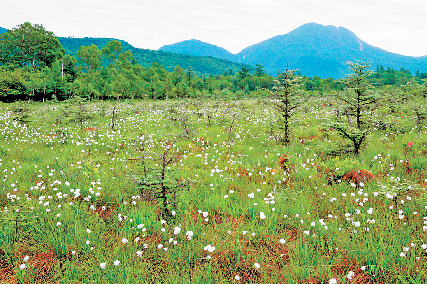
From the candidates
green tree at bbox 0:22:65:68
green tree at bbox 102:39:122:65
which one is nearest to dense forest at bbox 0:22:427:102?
green tree at bbox 0:22:65:68

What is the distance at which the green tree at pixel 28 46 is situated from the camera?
52.6 meters

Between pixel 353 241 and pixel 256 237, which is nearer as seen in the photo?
pixel 353 241

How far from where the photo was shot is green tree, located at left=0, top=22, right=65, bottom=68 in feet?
173

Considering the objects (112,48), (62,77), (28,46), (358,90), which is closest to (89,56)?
(28,46)

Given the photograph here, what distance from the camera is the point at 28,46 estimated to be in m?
54.6

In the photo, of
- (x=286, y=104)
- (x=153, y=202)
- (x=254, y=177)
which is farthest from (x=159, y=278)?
(x=286, y=104)

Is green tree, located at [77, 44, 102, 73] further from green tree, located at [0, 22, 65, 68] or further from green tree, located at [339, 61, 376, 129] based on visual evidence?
green tree, located at [339, 61, 376, 129]

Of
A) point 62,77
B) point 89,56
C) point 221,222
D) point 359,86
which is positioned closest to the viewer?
point 221,222

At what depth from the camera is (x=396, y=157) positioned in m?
6.21

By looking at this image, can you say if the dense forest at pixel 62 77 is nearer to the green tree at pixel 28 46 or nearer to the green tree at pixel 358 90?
the green tree at pixel 28 46

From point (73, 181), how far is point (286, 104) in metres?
6.75

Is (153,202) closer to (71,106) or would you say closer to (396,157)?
(396,157)

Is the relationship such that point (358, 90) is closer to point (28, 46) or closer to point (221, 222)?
point (221, 222)

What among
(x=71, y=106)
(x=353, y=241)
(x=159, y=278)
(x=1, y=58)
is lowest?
(x=159, y=278)
